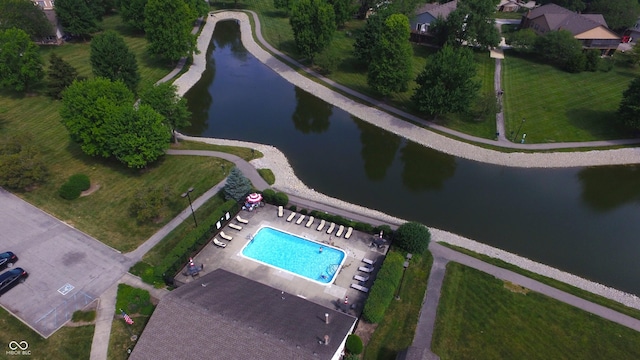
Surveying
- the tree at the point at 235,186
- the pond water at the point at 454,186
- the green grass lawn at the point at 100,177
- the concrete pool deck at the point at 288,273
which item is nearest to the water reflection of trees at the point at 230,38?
the pond water at the point at 454,186

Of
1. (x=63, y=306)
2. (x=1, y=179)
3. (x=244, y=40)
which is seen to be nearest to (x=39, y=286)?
(x=63, y=306)

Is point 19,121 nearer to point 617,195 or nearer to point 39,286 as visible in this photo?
point 39,286

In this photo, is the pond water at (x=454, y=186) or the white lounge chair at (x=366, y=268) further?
the pond water at (x=454, y=186)

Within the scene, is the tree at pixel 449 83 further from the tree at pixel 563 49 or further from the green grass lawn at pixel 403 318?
the tree at pixel 563 49

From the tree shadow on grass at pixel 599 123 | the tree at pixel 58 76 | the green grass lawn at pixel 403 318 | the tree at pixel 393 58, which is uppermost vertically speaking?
the tree at pixel 393 58

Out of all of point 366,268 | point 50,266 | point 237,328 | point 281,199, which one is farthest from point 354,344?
point 50,266

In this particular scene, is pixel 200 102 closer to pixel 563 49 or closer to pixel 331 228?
pixel 331 228
